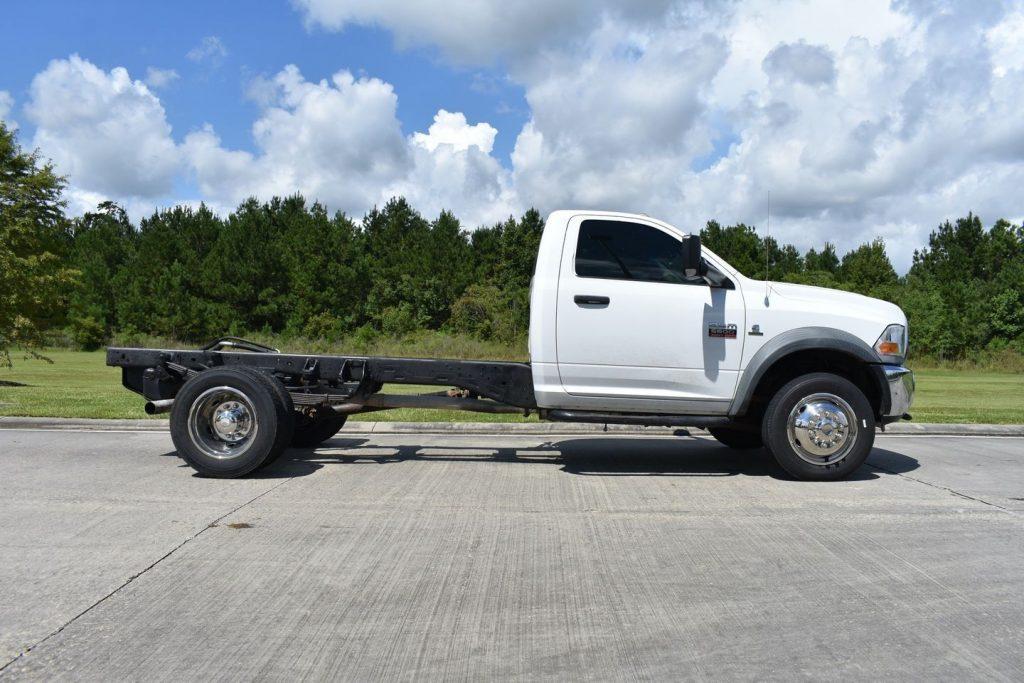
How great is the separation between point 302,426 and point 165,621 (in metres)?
4.77

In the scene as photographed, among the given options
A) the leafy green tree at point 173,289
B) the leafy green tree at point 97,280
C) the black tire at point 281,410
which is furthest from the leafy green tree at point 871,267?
the black tire at point 281,410

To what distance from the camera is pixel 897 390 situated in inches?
274

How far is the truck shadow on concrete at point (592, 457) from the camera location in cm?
765

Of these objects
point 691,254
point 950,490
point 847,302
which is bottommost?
point 950,490

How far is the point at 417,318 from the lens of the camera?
53000 mm

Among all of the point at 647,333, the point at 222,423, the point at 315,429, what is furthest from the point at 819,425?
the point at 222,423

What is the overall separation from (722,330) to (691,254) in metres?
0.76

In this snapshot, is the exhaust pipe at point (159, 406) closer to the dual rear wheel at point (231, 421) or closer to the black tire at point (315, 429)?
the dual rear wheel at point (231, 421)

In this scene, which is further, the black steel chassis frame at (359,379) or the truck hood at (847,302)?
the black steel chassis frame at (359,379)

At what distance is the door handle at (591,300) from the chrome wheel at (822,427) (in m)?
1.86

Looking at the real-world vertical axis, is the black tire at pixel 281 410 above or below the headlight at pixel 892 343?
Result: below

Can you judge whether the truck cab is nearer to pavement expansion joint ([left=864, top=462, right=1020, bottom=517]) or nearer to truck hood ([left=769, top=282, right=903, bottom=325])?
truck hood ([left=769, top=282, right=903, bottom=325])

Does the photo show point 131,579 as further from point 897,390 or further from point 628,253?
point 897,390

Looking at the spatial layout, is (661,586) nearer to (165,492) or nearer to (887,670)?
(887,670)
